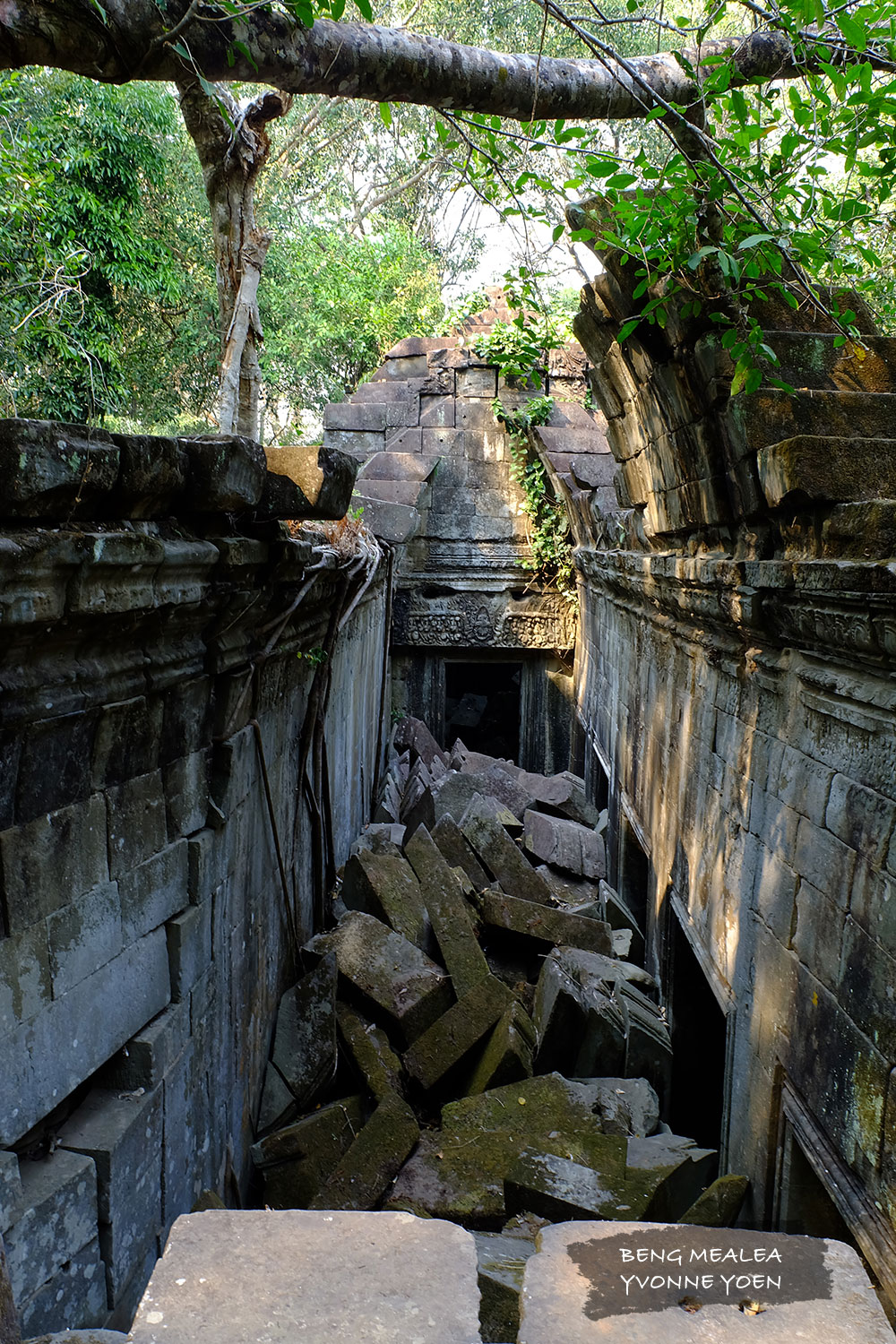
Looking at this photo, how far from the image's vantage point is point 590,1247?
1314 mm

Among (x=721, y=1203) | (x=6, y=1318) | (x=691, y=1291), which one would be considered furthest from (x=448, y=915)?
(x=691, y=1291)

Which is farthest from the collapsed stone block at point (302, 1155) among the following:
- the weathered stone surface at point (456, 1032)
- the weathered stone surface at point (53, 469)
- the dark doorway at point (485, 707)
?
the dark doorway at point (485, 707)

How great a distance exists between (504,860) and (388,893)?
60.6 inches

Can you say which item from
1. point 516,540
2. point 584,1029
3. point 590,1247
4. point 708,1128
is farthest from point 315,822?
point 516,540

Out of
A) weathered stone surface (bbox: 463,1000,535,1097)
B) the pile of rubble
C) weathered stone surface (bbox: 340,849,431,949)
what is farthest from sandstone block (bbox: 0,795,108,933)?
weathered stone surface (bbox: 340,849,431,949)

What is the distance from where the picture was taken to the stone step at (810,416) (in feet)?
11.0

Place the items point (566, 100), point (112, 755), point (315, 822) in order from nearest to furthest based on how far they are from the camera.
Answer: point (112, 755), point (566, 100), point (315, 822)

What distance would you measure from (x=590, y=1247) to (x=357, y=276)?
16678mm

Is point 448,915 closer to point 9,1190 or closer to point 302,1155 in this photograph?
point 302,1155

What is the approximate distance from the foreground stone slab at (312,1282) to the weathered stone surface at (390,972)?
128 inches

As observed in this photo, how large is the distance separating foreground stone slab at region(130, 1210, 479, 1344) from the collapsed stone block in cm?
257

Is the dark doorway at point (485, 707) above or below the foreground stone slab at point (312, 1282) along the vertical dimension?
below

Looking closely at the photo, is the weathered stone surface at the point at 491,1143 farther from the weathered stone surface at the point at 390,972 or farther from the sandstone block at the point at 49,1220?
the sandstone block at the point at 49,1220

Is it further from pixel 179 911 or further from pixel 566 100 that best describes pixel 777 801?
pixel 566 100
